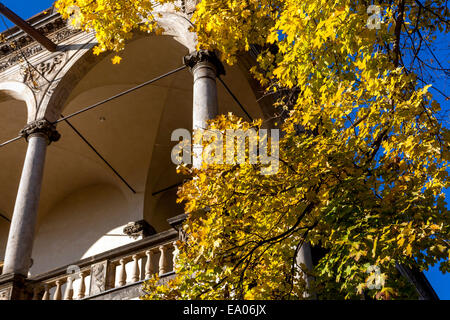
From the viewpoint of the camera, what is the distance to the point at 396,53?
516 centimetres

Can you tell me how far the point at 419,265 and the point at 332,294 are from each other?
0.80m

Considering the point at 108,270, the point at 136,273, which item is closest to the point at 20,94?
the point at 108,270

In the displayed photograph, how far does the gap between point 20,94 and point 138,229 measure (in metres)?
4.51

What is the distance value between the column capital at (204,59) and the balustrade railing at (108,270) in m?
2.81

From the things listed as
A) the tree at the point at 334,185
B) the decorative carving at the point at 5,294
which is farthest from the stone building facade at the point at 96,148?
the tree at the point at 334,185

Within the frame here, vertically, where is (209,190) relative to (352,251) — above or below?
above

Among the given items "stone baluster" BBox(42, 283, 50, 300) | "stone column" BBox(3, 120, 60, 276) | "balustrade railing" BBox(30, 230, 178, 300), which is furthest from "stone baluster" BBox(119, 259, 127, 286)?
"stone column" BBox(3, 120, 60, 276)

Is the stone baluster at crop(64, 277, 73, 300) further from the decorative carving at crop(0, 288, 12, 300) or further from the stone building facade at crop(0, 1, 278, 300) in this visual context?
the decorative carving at crop(0, 288, 12, 300)

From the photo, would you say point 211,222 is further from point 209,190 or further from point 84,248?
point 84,248

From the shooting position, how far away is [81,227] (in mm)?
15672

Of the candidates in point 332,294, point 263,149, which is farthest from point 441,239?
point 263,149

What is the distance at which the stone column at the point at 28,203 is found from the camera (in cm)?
858

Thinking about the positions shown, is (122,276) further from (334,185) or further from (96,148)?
(96,148)
